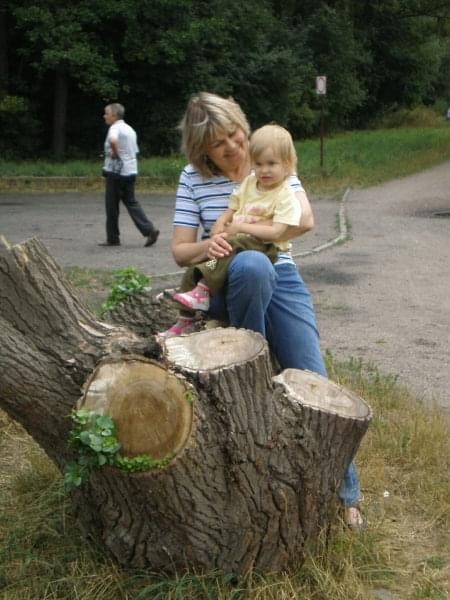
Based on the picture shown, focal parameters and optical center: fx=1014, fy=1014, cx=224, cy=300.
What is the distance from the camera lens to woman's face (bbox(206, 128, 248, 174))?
13.1 ft

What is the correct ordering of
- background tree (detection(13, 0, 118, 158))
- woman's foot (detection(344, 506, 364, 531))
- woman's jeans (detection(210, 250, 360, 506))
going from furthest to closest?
background tree (detection(13, 0, 118, 158)) < woman's foot (detection(344, 506, 364, 531)) < woman's jeans (detection(210, 250, 360, 506))

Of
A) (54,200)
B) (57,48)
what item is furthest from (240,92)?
(54,200)

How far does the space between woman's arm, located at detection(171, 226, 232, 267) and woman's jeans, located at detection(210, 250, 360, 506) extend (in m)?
0.08

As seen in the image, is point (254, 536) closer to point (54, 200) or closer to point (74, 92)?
point (54, 200)

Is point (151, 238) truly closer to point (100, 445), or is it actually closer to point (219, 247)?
point (219, 247)

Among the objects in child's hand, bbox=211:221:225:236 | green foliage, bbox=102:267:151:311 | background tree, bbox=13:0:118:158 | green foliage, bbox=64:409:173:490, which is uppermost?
background tree, bbox=13:0:118:158

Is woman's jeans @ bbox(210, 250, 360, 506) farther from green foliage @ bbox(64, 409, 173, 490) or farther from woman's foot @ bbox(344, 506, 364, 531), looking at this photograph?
green foliage @ bbox(64, 409, 173, 490)

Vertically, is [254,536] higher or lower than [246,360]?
lower

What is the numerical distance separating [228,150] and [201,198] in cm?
25

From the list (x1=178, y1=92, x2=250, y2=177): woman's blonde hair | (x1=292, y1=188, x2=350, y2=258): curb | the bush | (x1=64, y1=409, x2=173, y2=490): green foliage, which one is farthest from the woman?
the bush

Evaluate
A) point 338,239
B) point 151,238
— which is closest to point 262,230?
point 151,238

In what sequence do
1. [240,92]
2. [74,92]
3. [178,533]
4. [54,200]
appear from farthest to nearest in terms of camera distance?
[240,92], [74,92], [54,200], [178,533]

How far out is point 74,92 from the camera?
103ft

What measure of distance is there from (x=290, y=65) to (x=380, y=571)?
Result: 32.1 m
